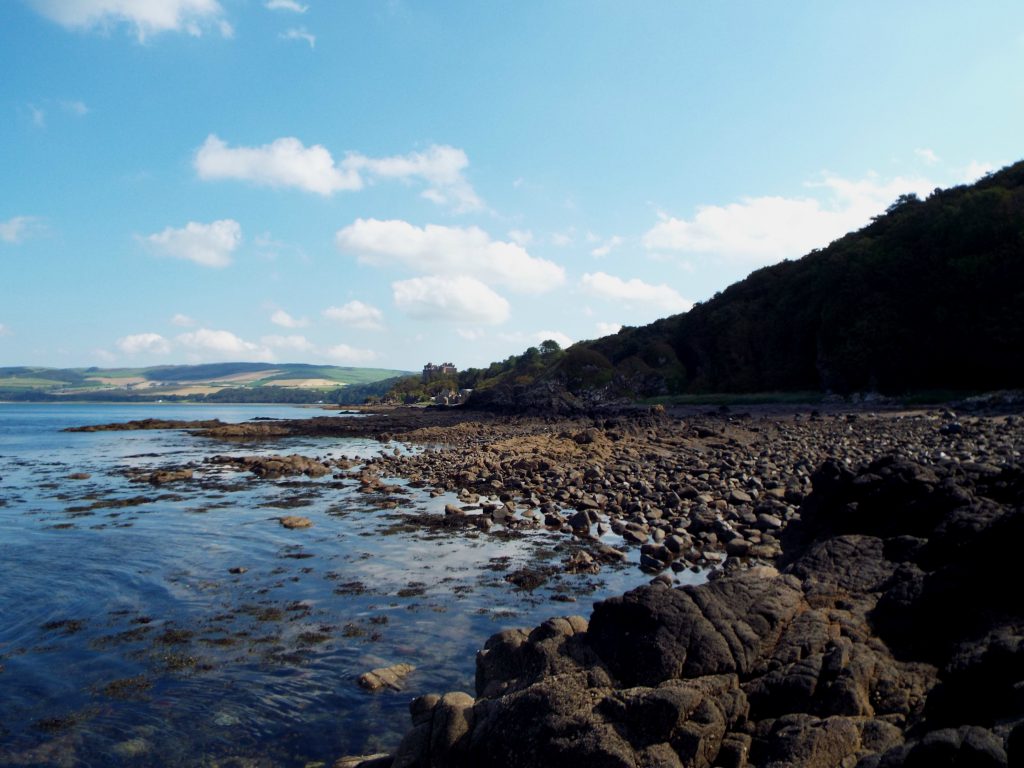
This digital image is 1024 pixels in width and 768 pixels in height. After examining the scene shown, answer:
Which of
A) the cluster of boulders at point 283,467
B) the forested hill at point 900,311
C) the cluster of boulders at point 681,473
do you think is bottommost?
the cluster of boulders at point 283,467

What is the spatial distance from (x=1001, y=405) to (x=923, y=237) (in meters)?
23.8

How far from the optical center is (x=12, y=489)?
85.1 ft

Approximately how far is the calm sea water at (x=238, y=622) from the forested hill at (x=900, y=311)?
4469 cm

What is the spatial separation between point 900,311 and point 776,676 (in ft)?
181

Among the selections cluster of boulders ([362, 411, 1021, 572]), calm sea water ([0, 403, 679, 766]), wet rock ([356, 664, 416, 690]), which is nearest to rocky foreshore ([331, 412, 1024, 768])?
wet rock ([356, 664, 416, 690])

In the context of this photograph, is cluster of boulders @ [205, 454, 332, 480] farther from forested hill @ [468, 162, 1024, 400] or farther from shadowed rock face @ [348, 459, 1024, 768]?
forested hill @ [468, 162, 1024, 400]

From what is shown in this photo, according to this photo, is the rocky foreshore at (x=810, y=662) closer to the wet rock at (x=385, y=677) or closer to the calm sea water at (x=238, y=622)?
the wet rock at (x=385, y=677)

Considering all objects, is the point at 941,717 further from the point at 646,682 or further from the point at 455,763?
the point at 455,763

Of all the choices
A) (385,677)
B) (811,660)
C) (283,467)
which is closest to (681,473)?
(385,677)

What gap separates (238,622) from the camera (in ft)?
32.0

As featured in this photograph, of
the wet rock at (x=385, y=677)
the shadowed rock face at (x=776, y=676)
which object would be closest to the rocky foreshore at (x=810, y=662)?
the shadowed rock face at (x=776, y=676)

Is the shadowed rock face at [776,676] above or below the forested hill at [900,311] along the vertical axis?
below

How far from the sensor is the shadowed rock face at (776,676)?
4.11m

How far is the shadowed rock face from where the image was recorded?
4.11 m
